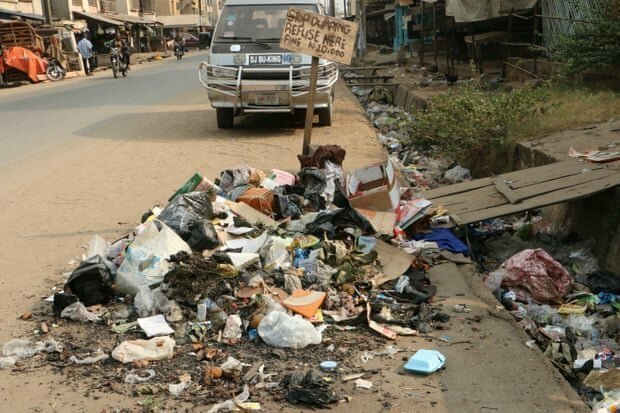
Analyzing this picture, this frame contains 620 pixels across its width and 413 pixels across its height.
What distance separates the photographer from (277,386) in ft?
11.8

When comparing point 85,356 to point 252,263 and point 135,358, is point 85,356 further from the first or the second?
point 252,263

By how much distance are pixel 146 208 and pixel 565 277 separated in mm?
4181

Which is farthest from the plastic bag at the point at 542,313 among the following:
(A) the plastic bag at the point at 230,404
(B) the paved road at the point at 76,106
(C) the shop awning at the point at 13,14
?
(C) the shop awning at the point at 13,14

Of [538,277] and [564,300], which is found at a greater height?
[538,277]

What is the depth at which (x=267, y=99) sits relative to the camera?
11.4m

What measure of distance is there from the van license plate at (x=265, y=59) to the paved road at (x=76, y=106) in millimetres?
2814

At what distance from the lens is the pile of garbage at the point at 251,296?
3748 millimetres

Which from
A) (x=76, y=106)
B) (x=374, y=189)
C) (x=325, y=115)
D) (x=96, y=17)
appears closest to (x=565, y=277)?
(x=374, y=189)

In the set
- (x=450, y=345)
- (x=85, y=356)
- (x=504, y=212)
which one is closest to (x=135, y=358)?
(x=85, y=356)

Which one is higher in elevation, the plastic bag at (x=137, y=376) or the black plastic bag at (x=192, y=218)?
the black plastic bag at (x=192, y=218)

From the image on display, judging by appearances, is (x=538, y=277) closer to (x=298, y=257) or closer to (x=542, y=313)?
(x=542, y=313)

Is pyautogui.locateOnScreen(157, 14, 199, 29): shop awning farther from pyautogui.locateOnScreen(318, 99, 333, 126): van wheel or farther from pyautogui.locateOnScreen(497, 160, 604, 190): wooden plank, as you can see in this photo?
pyautogui.locateOnScreen(497, 160, 604, 190): wooden plank

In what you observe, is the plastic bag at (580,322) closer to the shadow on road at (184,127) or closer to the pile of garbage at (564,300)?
the pile of garbage at (564,300)

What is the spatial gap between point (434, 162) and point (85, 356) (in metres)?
7.18
